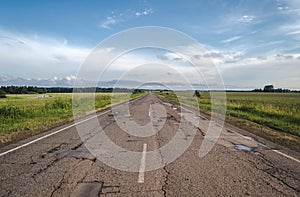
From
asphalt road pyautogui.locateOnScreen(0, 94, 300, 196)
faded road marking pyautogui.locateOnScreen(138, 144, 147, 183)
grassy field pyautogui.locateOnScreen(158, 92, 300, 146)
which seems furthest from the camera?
grassy field pyautogui.locateOnScreen(158, 92, 300, 146)

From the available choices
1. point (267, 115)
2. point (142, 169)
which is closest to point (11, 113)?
point (142, 169)

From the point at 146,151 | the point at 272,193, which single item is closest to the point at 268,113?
the point at 146,151

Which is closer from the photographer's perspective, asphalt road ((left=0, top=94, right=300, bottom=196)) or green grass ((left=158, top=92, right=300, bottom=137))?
asphalt road ((left=0, top=94, right=300, bottom=196))

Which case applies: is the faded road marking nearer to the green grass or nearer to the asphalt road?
the asphalt road

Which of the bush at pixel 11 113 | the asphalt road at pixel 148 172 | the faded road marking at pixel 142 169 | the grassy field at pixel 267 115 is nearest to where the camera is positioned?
the asphalt road at pixel 148 172

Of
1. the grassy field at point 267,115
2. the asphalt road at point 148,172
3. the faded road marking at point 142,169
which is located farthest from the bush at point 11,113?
the grassy field at point 267,115

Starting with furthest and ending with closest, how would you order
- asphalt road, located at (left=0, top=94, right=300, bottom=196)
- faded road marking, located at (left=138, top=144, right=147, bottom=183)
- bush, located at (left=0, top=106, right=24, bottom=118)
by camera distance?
bush, located at (left=0, top=106, right=24, bottom=118), faded road marking, located at (left=138, top=144, right=147, bottom=183), asphalt road, located at (left=0, top=94, right=300, bottom=196)

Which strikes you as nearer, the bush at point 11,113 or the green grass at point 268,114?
the green grass at point 268,114

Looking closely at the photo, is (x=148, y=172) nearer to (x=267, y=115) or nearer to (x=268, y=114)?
(x=267, y=115)

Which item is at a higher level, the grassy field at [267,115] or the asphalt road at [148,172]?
the asphalt road at [148,172]

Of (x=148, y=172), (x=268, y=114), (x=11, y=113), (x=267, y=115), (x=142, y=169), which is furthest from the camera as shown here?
(x=268, y=114)

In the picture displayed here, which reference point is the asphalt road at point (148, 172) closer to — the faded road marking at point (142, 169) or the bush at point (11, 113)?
the faded road marking at point (142, 169)

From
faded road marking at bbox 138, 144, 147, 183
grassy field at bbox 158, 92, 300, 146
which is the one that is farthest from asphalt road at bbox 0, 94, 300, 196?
grassy field at bbox 158, 92, 300, 146

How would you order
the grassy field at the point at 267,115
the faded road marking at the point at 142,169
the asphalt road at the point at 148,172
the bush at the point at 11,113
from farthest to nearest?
the bush at the point at 11,113
the grassy field at the point at 267,115
the faded road marking at the point at 142,169
the asphalt road at the point at 148,172
